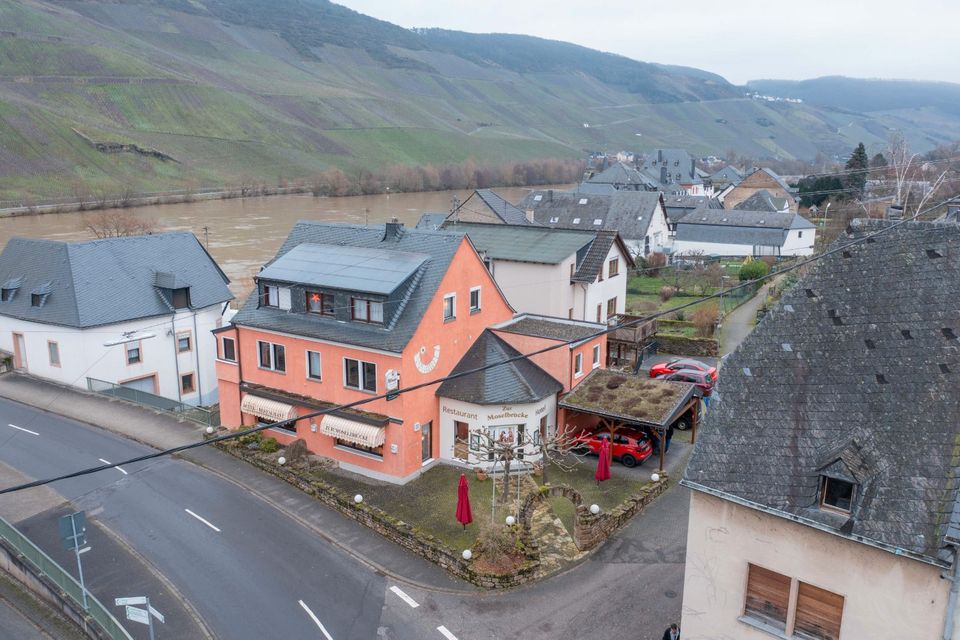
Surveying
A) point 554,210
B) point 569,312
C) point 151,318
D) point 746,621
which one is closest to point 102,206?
point 554,210

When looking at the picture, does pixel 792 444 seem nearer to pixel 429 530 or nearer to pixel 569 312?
pixel 429 530

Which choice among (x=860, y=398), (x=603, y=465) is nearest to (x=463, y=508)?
(x=603, y=465)

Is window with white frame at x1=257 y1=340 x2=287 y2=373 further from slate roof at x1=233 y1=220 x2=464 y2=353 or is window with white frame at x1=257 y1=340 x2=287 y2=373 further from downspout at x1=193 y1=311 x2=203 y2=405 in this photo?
downspout at x1=193 y1=311 x2=203 y2=405

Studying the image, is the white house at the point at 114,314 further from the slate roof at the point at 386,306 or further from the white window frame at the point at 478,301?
the white window frame at the point at 478,301

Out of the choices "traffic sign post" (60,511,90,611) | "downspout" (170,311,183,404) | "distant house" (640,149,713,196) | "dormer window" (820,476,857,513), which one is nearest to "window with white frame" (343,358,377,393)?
"traffic sign post" (60,511,90,611)

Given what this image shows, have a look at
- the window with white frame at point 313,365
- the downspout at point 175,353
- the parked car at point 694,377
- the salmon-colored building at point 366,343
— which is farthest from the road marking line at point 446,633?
the downspout at point 175,353

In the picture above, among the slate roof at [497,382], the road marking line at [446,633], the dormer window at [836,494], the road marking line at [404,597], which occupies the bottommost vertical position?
the road marking line at [404,597]
